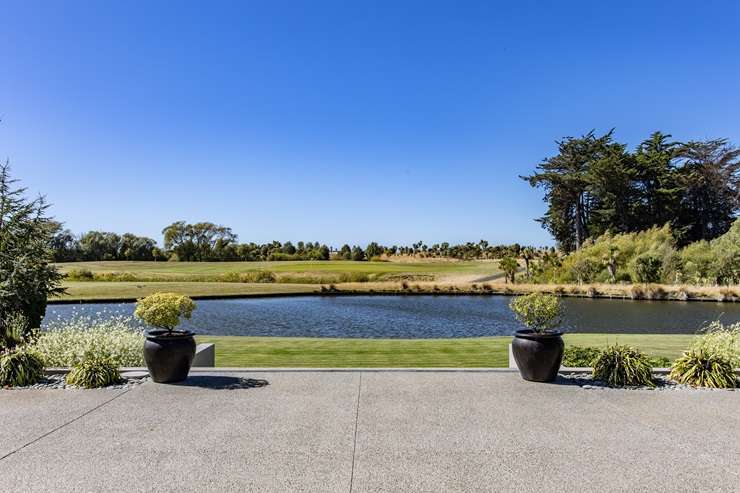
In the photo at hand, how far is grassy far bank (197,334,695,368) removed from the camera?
36.4ft

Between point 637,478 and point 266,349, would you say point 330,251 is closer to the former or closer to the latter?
point 266,349

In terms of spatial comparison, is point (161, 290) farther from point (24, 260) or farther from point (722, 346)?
point (722, 346)

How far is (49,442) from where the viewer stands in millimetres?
5121

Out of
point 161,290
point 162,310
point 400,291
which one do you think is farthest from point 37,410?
point 400,291

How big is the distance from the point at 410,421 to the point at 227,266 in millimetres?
67391

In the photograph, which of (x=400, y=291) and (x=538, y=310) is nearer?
(x=538, y=310)

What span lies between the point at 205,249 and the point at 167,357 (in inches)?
3221

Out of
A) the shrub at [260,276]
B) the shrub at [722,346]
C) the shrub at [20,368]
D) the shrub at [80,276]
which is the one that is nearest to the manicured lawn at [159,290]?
the shrub at [260,276]

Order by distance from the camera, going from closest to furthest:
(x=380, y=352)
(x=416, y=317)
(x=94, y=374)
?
(x=94, y=374)
(x=380, y=352)
(x=416, y=317)

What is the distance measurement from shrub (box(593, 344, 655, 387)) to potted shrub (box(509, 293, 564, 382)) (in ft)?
2.37

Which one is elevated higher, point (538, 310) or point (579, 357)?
point (538, 310)

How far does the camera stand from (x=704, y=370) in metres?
7.57

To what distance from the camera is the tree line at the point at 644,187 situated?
179 ft

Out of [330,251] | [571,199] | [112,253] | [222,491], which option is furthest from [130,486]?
[330,251]
